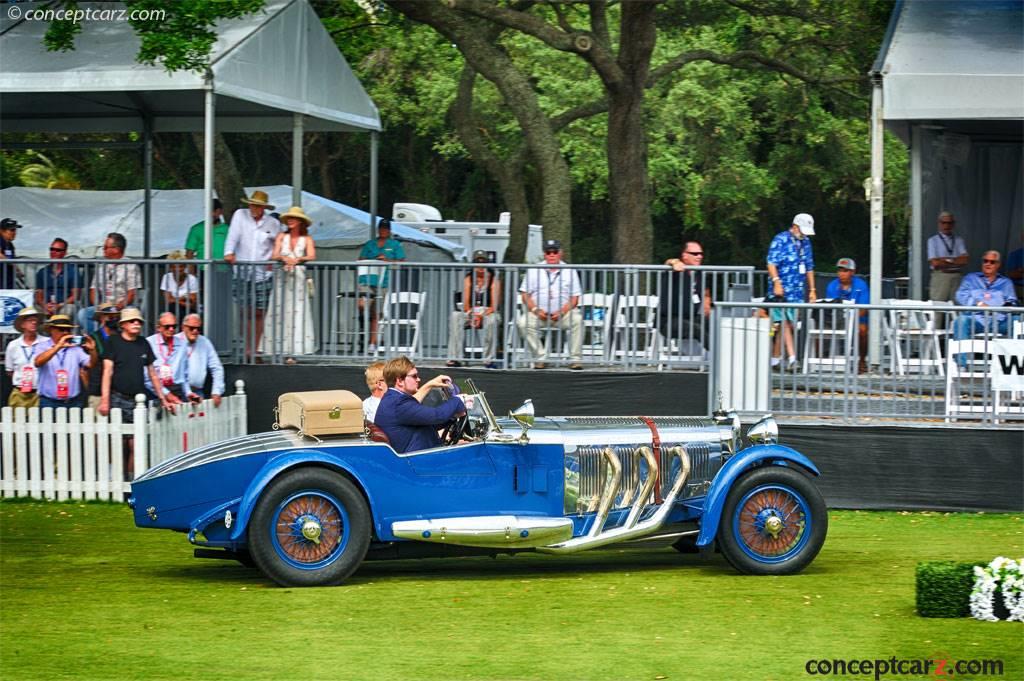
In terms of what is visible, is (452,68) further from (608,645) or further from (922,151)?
(608,645)

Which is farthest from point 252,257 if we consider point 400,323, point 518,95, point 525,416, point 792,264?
point 525,416

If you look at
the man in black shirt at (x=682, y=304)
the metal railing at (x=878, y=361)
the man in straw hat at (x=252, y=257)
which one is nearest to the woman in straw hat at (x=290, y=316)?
the man in straw hat at (x=252, y=257)

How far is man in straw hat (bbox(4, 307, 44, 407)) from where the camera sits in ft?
44.6

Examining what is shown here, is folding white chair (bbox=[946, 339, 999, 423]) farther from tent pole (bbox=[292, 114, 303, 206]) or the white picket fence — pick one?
tent pole (bbox=[292, 114, 303, 206])

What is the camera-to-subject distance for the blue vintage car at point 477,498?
8.98 metres

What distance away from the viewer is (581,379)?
45.2 ft

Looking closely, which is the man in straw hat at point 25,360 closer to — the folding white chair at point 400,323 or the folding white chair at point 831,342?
the folding white chair at point 400,323

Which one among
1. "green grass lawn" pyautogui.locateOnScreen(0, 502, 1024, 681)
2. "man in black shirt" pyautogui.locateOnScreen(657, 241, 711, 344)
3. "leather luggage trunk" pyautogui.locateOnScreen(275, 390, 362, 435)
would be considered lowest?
"green grass lawn" pyautogui.locateOnScreen(0, 502, 1024, 681)

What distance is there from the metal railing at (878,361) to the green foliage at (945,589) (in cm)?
449

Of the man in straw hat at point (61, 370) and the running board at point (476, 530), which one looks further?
the man in straw hat at point (61, 370)

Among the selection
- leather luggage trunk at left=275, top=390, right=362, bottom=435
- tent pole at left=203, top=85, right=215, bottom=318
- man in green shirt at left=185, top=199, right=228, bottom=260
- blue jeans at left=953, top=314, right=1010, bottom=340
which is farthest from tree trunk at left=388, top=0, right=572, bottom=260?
leather luggage trunk at left=275, top=390, right=362, bottom=435

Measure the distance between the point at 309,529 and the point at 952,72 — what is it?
8.89 metres

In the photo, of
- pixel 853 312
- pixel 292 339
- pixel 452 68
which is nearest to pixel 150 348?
pixel 292 339

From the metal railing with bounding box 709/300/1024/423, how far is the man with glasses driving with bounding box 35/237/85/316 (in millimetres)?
6545
